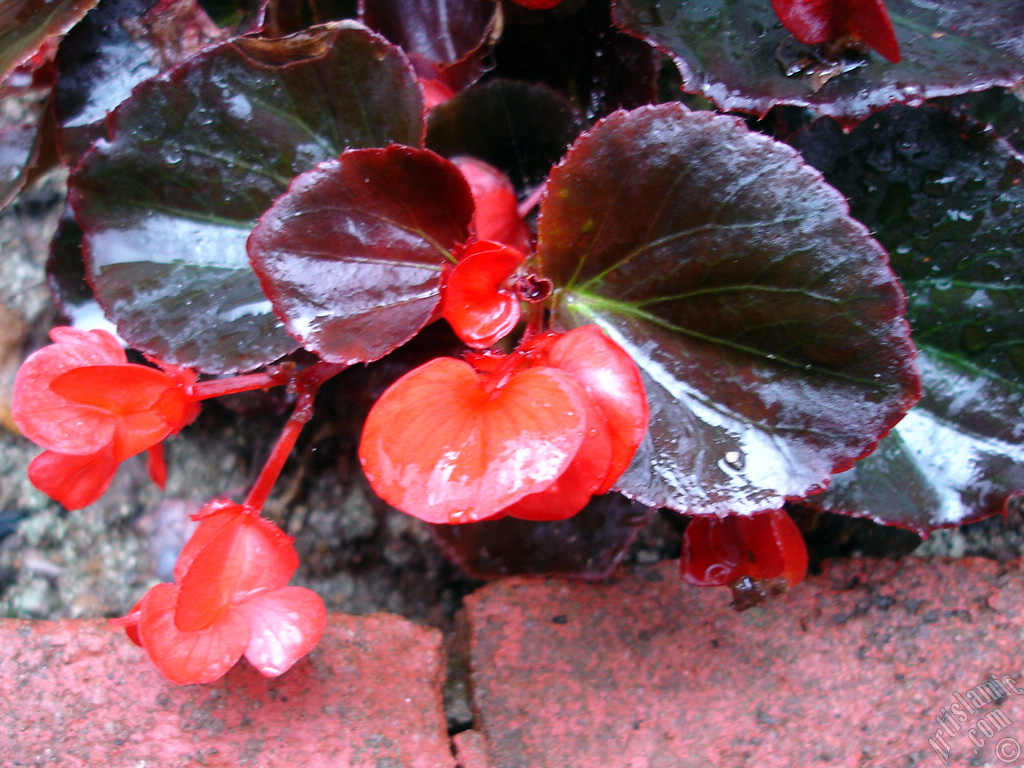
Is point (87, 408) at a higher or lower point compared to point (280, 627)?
higher

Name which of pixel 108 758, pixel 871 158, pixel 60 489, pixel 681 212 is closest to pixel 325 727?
pixel 108 758

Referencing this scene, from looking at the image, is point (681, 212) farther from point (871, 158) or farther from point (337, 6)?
point (337, 6)

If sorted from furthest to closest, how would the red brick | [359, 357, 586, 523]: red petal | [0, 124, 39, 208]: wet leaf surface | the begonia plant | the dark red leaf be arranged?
[0, 124, 39, 208]: wet leaf surface < the dark red leaf < the red brick < the begonia plant < [359, 357, 586, 523]: red petal

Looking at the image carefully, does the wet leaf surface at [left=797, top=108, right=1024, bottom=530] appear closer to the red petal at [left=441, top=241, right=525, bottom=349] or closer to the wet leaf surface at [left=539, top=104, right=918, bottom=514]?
the wet leaf surface at [left=539, top=104, right=918, bottom=514]

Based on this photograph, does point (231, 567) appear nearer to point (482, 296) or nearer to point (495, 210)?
point (482, 296)

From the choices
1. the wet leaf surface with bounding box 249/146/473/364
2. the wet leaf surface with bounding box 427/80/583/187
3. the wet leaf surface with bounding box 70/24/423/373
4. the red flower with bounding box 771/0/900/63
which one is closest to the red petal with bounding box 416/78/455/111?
the wet leaf surface with bounding box 427/80/583/187

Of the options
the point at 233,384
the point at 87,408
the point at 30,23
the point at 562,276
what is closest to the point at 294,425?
the point at 233,384
